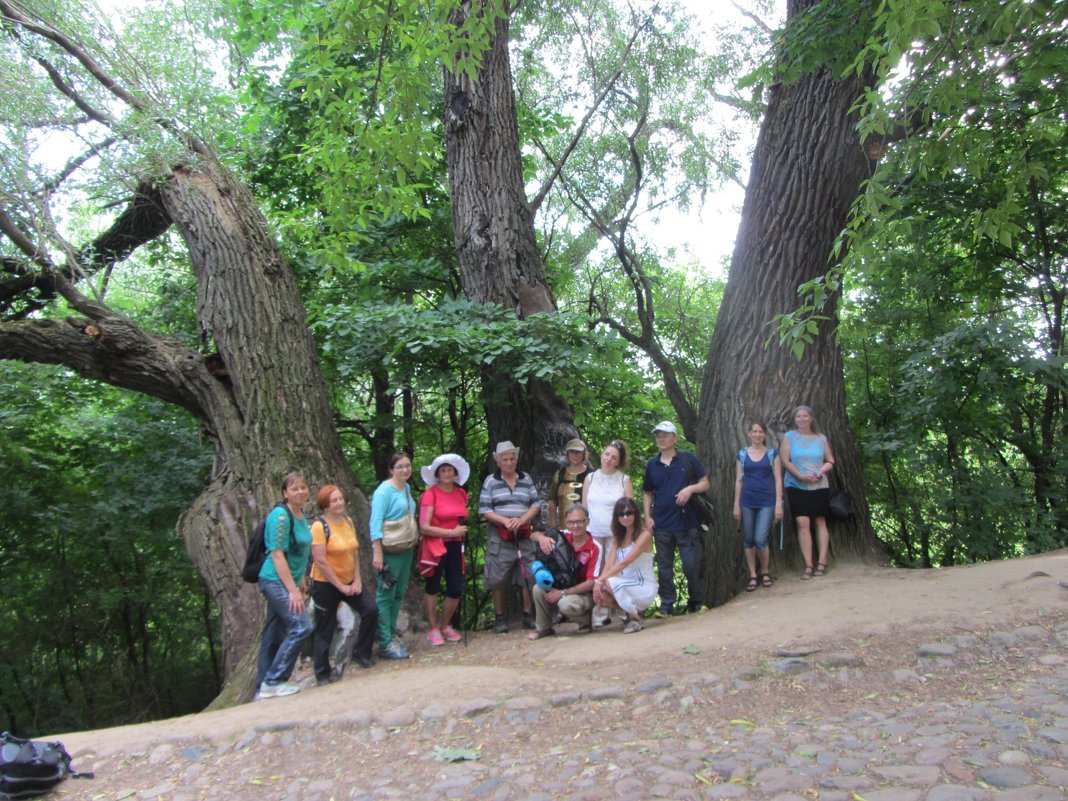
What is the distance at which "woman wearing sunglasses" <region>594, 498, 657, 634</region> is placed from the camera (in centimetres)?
663

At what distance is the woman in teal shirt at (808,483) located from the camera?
24.4ft

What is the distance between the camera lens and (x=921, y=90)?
4172 millimetres

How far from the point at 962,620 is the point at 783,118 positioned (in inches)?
203

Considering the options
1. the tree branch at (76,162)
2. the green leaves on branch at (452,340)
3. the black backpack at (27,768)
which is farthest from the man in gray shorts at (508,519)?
the tree branch at (76,162)

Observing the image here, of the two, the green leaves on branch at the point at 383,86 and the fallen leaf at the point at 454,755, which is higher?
the green leaves on branch at the point at 383,86

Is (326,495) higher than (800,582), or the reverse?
(326,495)

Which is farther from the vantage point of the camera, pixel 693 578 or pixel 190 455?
pixel 190 455

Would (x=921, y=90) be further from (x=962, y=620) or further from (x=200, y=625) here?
(x=200, y=625)

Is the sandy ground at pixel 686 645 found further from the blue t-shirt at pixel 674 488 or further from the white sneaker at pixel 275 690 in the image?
the blue t-shirt at pixel 674 488

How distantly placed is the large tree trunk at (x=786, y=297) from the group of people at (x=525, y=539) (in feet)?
1.38

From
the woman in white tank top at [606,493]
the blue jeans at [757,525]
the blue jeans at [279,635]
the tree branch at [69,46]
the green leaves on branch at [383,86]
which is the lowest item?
the blue jeans at [279,635]

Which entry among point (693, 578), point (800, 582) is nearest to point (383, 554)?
point (693, 578)

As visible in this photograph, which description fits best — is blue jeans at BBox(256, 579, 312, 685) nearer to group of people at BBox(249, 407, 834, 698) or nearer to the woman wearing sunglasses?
group of people at BBox(249, 407, 834, 698)

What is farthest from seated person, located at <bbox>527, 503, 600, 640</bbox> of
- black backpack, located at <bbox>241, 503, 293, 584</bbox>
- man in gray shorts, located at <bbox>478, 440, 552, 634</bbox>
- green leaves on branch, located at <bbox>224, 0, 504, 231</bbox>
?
green leaves on branch, located at <bbox>224, 0, 504, 231</bbox>
